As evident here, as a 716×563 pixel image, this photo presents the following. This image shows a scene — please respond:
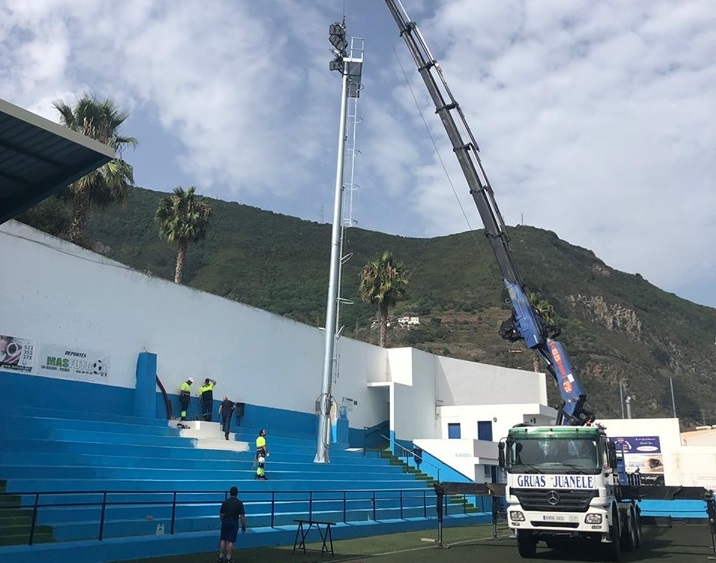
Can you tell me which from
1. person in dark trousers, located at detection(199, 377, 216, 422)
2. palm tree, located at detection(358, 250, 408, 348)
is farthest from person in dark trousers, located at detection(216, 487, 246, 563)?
palm tree, located at detection(358, 250, 408, 348)

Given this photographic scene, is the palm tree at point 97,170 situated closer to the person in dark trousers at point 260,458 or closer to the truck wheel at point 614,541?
the person in dark trousers at point 260,458

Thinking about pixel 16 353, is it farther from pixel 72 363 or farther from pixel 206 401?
pixel 206 401

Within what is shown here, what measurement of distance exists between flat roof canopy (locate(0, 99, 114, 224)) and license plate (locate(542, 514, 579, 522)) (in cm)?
1196

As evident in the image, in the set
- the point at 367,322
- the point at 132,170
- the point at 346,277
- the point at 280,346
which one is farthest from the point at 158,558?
the point at 346,277

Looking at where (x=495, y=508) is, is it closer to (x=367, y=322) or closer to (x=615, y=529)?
(x=615, y=529)

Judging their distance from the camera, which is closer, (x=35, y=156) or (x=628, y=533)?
(x=35, y=156)

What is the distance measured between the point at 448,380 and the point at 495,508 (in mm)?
22639

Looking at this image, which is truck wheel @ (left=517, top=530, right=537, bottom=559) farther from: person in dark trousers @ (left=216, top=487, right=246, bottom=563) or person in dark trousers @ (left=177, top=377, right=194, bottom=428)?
person in dark trousers @ (left=177, top=377, right=194, bottom=428)

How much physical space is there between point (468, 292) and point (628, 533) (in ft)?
335

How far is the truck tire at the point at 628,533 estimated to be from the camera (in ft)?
56.6

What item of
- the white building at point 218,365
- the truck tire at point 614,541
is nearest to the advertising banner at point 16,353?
the white building at point 218,365

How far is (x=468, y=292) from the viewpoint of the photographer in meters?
119

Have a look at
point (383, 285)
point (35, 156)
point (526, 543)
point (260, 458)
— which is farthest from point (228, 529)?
point (383, 285)

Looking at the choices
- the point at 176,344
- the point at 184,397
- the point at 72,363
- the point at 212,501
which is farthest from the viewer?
the point at 176,344
